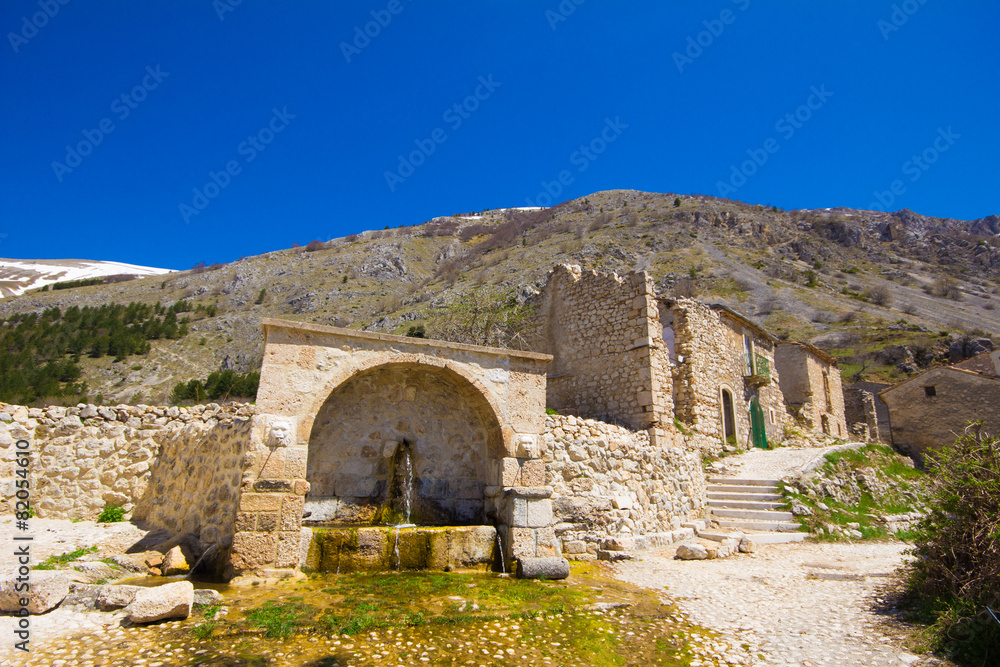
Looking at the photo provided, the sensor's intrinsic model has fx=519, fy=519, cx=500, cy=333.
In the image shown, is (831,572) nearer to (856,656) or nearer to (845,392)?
(856,656)

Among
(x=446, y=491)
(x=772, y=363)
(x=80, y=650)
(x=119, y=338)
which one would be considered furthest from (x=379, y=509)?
(x=119, y=338)

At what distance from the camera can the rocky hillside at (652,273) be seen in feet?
125

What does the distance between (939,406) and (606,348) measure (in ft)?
57.1

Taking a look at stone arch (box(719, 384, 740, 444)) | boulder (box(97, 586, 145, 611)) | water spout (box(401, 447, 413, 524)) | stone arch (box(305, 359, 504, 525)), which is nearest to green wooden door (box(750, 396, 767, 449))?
stone arch (box(719, 384, 740, 444))

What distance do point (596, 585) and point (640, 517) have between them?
3449 millimetres

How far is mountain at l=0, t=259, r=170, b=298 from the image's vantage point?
250ft

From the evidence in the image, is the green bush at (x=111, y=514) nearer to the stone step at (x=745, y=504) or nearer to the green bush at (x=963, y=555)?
the green bush at (x=963, y=555)

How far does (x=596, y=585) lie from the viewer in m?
6.96

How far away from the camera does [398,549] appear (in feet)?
23.0

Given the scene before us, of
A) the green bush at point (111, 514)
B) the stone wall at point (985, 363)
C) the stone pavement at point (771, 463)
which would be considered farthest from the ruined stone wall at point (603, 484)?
the stone wall at point (985, 363)

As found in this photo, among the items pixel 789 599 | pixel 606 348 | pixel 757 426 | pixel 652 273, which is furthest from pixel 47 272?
pixel 789 599

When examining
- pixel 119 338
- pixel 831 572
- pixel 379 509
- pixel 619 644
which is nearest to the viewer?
pixel 619 644

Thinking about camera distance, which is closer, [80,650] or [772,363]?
[80,650]

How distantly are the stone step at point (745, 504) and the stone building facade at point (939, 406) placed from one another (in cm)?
1375
